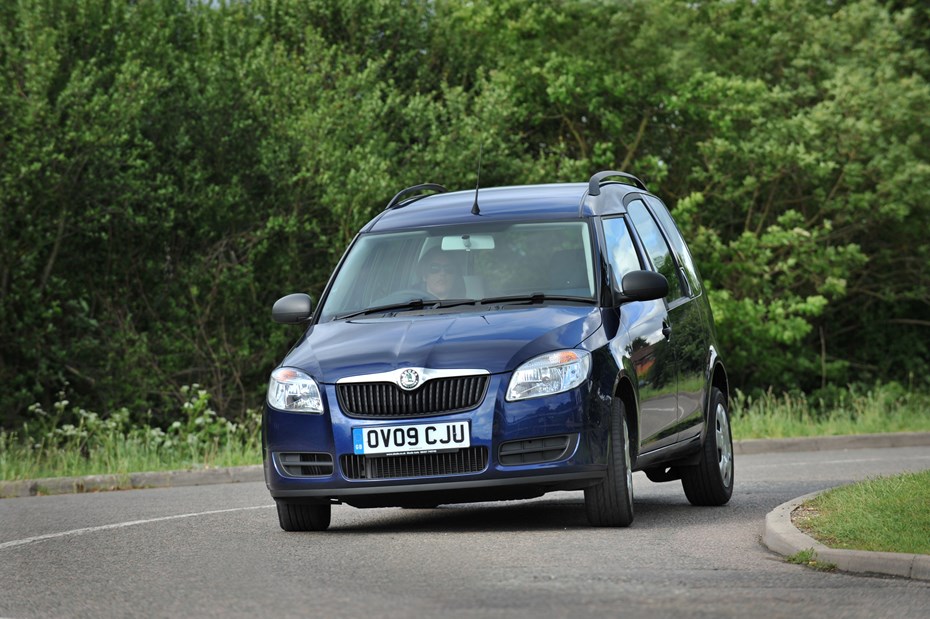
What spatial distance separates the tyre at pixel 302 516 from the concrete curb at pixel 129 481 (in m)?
6.22

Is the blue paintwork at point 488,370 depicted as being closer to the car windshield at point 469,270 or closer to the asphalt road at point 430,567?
the car windshield at point 469,270

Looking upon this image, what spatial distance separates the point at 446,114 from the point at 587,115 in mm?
4196

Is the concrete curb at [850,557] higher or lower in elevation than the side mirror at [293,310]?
lower

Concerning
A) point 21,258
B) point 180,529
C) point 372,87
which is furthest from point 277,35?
point 180,529

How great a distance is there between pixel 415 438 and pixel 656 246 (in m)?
3.14

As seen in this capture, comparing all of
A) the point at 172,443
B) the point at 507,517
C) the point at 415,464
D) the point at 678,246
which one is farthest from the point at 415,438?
the point at 172,443

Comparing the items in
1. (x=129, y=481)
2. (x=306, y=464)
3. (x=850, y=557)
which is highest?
(x=306, y=464)

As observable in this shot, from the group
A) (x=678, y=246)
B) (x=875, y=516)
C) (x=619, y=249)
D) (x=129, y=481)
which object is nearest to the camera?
(x=875, y=516)

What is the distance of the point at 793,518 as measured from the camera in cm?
938

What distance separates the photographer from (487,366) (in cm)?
894

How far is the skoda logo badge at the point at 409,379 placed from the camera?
896 cm

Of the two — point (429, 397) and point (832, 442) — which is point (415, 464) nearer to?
point (429, 397)

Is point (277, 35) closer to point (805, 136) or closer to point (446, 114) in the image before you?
point (446, 114)

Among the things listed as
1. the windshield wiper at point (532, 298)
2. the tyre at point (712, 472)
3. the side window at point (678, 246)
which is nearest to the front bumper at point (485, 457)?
the windshield wiper at point (532, 298)
